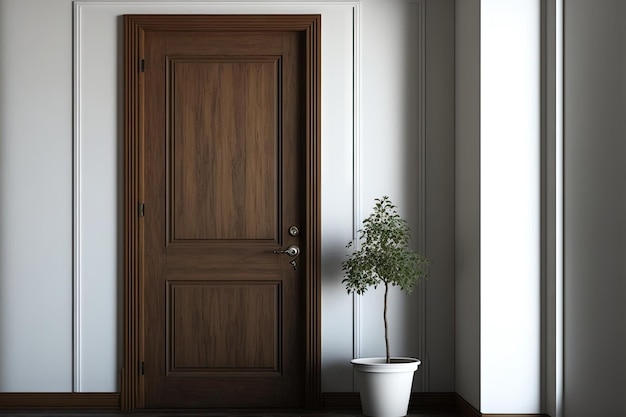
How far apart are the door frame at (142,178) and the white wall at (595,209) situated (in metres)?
1.37

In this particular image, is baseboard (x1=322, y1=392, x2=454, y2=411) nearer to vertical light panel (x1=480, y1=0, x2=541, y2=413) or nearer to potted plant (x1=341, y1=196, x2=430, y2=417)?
potted plant (x1=341, y1=196, x2=430, y2=417)

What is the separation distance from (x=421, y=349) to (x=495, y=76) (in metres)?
1.58

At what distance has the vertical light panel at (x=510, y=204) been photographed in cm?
425

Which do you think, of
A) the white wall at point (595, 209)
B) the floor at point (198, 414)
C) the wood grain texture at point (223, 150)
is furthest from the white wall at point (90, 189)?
the white wall at point (595, 209)

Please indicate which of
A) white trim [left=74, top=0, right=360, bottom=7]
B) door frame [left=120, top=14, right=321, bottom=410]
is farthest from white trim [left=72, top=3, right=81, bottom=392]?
door frame [left=120, top=14, right=321, bottom=410]

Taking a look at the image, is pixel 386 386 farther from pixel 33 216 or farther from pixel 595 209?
pixel 33 216

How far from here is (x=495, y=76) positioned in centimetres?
426

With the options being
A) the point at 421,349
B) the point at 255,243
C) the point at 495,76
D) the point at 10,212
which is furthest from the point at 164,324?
the point at 495,76

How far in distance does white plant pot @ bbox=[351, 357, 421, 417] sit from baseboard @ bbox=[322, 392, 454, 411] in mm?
305

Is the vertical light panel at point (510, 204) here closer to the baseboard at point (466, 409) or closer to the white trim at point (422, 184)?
the baseboard at point (466, 409)

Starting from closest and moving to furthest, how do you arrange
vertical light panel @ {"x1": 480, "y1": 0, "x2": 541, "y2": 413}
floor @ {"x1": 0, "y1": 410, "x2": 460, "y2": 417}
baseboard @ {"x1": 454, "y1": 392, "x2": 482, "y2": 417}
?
vertical light panel @ {"x1": 480, "y1": 0, "x2": 541, "y2": 413} < baseboard @ {"x1": 454, "y1": 392, "x2": 482, "y2": 417} < floor @ {"x1": 0, "y1": 410, "x2": 460, "y2": 417}

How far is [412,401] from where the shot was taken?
15.6 ft

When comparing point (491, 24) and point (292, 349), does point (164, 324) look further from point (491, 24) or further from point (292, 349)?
point (491, 24)

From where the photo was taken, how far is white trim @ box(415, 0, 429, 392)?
15.6ft
